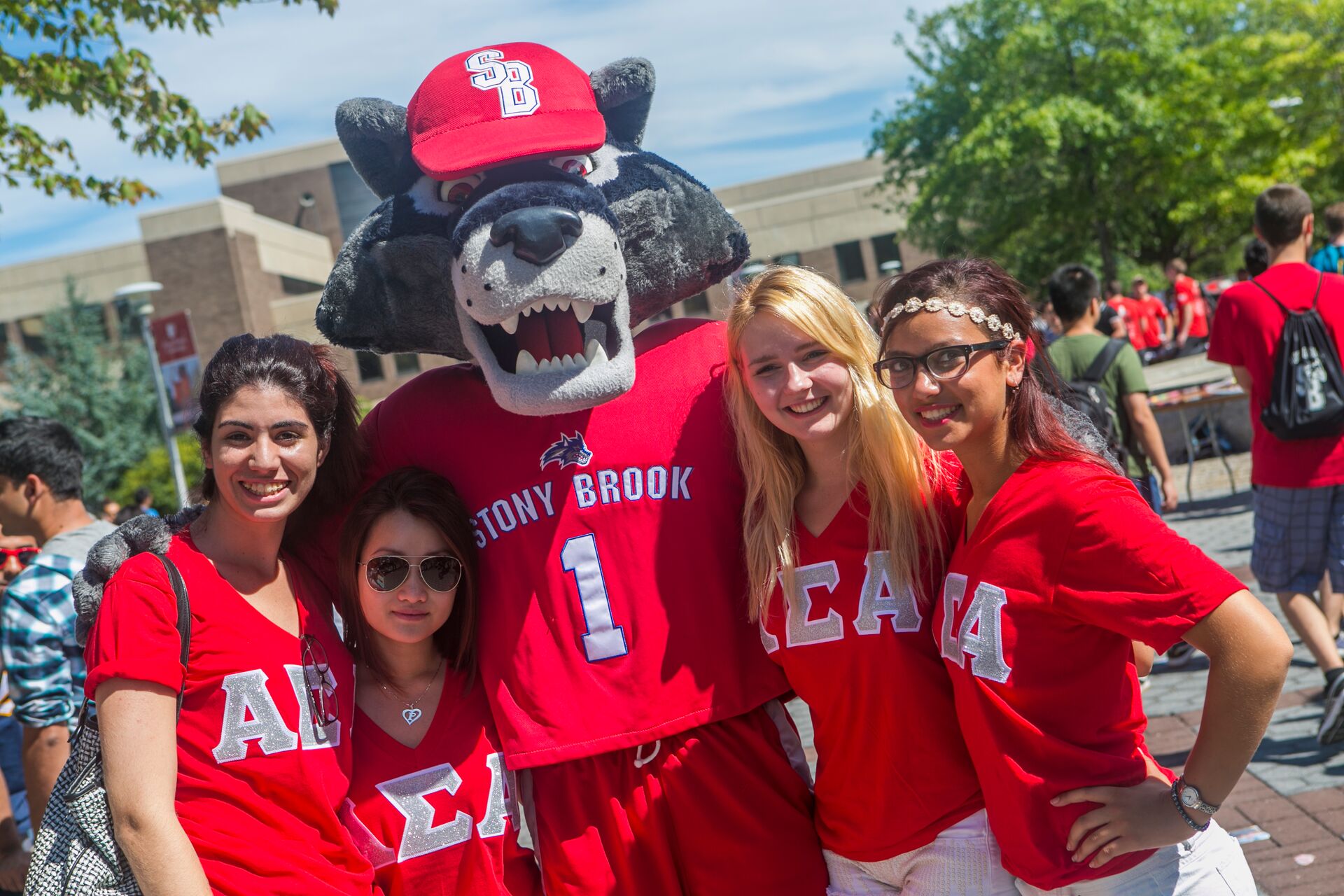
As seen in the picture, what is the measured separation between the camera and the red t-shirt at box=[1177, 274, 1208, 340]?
63.9ft

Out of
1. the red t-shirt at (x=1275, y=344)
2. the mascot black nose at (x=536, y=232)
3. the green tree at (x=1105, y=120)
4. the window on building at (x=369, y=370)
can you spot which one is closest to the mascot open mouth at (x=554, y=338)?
the mascot black nose at (x=536, y=232)

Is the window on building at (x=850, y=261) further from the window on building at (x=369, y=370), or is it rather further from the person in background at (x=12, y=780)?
the person in background at (x=12, y=780)

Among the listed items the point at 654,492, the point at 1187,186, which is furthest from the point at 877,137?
the point at 654,492

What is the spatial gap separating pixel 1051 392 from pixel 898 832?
3.18 ft

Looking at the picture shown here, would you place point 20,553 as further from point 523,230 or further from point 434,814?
point 523,230

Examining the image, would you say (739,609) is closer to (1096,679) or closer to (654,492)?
(654,492)

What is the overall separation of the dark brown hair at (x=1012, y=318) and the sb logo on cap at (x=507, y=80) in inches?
41.2

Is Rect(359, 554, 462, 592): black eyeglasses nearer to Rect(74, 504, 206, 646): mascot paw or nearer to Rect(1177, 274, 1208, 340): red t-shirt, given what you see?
Rect(74, 504, 206, 646): mascot paw

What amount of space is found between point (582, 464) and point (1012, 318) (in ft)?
3.36

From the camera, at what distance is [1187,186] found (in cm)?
2852

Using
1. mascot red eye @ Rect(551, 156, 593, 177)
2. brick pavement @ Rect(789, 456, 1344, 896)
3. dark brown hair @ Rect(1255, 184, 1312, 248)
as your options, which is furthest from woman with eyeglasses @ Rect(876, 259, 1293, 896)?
dark brown hair @ Rect(1255, 184, 1312, 248)

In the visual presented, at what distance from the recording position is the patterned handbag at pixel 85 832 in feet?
7.01

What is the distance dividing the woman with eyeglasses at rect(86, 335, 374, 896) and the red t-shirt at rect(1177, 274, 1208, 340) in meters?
18.7

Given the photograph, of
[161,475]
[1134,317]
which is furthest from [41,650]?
[161,475]
